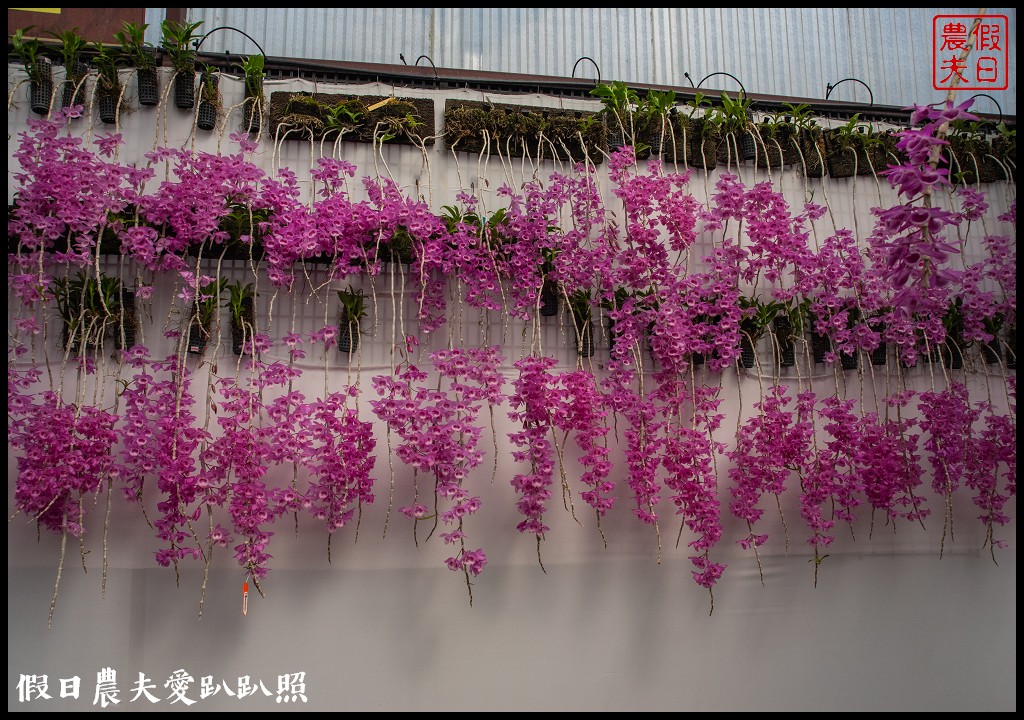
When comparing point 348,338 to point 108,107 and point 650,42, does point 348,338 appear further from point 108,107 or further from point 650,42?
point 650,42

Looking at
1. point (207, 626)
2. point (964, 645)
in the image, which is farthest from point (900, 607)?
point (207, 626)

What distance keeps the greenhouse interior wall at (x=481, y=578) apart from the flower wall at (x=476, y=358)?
2cm

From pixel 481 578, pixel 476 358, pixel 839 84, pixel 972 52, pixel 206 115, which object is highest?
pixel 972 52

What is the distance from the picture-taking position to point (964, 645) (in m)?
2.21

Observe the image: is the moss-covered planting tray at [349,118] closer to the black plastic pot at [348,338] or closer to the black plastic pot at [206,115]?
the black plastic pot at [206,115]

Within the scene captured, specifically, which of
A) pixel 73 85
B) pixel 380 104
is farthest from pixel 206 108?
pixel 380 104

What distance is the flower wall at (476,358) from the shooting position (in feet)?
6.17

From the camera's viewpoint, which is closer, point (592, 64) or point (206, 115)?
point (206, 115)

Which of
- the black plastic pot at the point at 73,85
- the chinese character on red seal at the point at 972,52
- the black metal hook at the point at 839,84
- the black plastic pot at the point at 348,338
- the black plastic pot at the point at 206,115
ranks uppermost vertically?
the chinese character on red seal at the point at 972,52

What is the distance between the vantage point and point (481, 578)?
6.74 feet

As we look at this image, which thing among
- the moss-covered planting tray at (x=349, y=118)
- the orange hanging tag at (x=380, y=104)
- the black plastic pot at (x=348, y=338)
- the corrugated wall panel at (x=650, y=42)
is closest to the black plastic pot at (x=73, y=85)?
the corrugated wall panel at (x=650, y=42)

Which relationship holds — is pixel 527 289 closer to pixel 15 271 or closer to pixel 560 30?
pixel 560 30

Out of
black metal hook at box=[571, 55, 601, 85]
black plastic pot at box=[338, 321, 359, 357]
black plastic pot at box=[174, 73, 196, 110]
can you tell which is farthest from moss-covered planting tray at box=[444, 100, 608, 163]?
black plastic pot at box=[174, 73, 196, 110]

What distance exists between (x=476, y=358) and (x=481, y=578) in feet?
2.22
